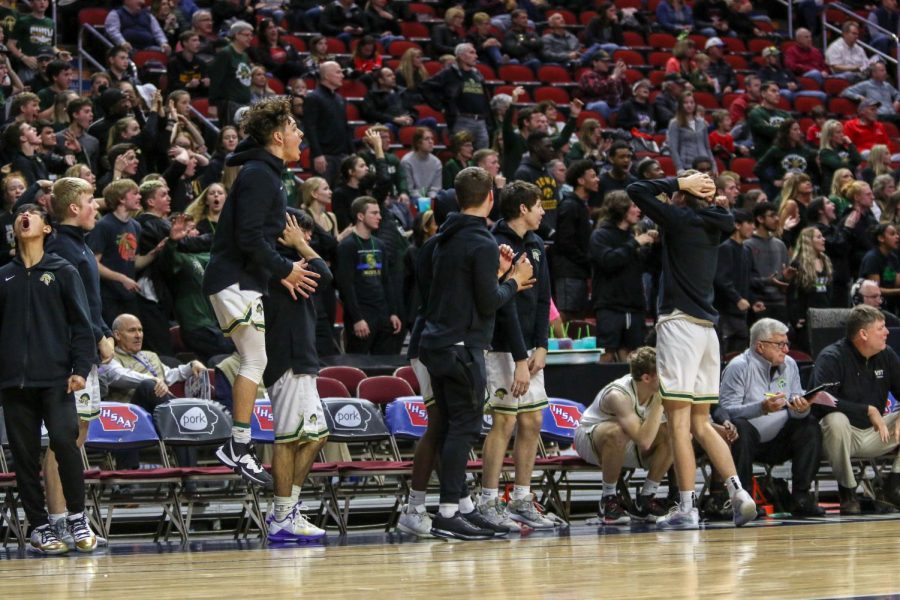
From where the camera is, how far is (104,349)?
8.12m

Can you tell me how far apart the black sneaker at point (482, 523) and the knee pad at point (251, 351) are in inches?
55.6

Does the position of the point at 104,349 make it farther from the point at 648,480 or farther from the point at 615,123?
the point at 615,123

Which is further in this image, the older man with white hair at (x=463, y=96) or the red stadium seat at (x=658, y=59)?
the red stadium seat at (x=658, y=59)

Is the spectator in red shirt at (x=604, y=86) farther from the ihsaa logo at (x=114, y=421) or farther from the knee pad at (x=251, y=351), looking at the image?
the knee pad at (x=251, y=351)

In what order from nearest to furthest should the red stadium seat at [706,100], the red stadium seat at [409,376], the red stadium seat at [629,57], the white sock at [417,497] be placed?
the white sock at [417,497]
the red stadium seat at [409,376]
the red stadium seat at [706,100]
the red stadium seat at [629,57]

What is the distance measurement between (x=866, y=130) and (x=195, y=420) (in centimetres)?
1198

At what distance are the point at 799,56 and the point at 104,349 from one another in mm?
14934

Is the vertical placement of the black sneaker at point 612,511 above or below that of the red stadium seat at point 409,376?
below

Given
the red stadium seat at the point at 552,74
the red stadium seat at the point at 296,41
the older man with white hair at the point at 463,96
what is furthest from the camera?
the red stadium seat at the point at 552,74

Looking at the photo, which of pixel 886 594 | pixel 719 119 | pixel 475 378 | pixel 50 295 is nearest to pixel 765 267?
pixel 719 119

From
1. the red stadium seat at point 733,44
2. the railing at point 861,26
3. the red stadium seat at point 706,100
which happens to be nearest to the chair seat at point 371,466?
the red stadium seat at point 706,100

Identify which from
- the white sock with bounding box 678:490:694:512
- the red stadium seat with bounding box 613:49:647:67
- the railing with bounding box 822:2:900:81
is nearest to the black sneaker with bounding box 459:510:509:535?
the white sock with bounding box 678:490:694:512

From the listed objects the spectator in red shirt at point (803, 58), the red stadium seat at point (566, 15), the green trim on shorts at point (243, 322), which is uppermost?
the red stadium seat at point (566, 15)

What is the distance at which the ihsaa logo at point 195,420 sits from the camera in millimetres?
8812
